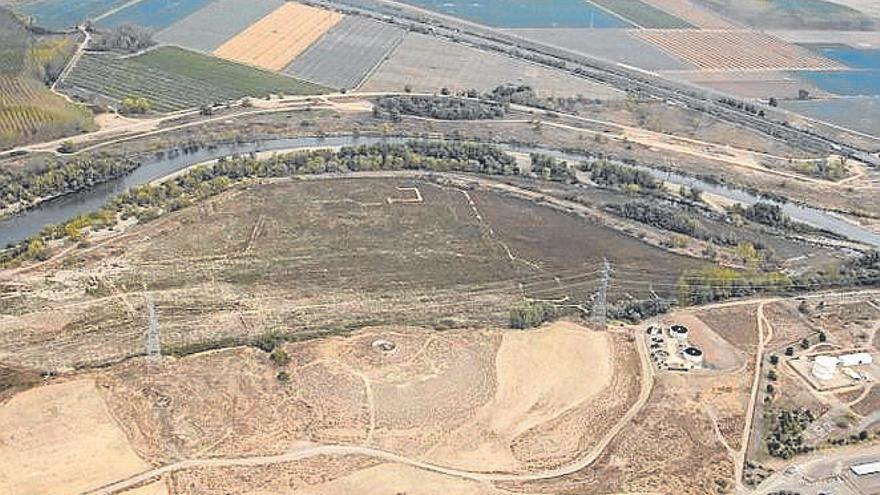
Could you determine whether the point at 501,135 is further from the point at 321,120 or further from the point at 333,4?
the point at 333,4

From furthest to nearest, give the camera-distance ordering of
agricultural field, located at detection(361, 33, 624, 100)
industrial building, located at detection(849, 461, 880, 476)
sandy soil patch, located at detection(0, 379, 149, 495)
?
agricultural field, located at detection(361, 33, 624, 100)
industrial building, located at detection(849, 461, 880, 476)
sandy soil patch, located at detection(0, 379, 149, 495)

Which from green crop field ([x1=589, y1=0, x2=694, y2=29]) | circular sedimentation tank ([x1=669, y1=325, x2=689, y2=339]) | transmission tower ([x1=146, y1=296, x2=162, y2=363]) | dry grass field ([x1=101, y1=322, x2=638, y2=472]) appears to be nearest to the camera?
dry grass field ([x1=101, y1=322, x2=638, y2=472])

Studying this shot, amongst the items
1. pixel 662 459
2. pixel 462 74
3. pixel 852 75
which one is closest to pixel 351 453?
pixel 662 459

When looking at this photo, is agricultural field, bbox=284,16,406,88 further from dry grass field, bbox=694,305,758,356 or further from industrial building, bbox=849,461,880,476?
industrial building, bbox=849,461,880,476

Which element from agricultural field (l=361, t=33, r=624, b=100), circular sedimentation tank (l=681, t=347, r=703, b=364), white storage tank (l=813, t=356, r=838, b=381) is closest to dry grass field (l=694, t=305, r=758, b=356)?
circular sedimentation tank (l=681, t=347, r=703, b=364)

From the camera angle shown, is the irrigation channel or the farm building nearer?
the farm building

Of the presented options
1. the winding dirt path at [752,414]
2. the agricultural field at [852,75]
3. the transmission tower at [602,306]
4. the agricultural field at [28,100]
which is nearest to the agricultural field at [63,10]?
the agricultural field at [28,100]
